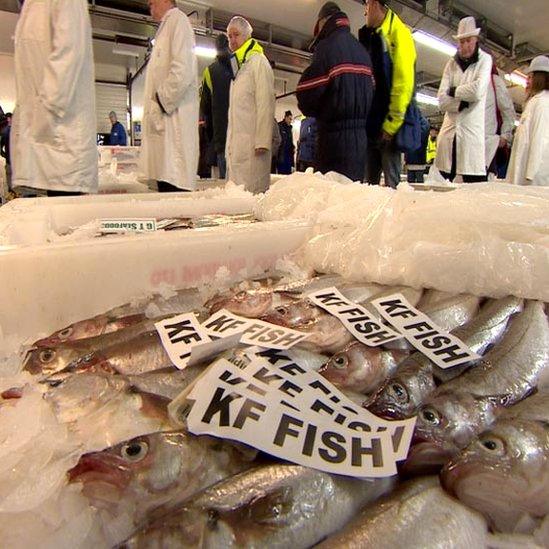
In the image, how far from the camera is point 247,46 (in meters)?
4.37

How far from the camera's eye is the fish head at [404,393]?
2.51 feet

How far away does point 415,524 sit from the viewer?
59 cm

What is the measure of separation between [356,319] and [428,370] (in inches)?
9.2

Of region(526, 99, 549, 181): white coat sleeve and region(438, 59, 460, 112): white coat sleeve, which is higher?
region(438, 59, 460, 112): white coat sleeve

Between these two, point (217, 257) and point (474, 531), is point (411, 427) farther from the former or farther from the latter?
point (217, 257)

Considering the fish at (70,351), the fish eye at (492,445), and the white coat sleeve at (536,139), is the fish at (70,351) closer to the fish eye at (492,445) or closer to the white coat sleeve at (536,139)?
the fish eye at (492,445)

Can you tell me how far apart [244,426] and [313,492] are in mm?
125

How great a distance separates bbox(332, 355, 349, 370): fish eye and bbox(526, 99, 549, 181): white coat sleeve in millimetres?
4374

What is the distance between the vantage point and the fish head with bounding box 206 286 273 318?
1.20 metres

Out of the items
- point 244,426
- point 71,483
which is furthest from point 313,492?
point 71,483

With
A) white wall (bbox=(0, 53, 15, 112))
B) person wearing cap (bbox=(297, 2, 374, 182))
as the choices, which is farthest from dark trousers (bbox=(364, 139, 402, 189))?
white wall (bbox=(0, 53, 15, 112))

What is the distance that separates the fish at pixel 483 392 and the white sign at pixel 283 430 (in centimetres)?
6

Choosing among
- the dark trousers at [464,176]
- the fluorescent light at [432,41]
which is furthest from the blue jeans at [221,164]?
the fluorescent light at [432,41]

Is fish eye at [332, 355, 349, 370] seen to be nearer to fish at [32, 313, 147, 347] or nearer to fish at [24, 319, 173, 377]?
fish at [24, 319, 173, 377]
